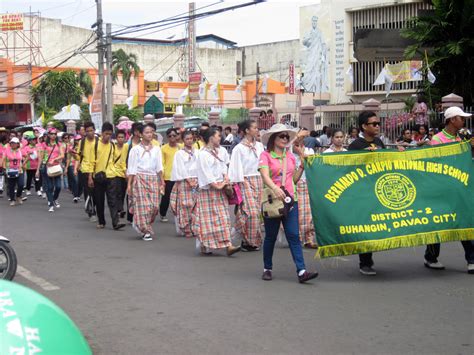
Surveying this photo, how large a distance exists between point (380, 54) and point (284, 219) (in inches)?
380

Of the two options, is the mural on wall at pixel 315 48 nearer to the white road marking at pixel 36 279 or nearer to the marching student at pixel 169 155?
the marching student at pixel 169 155

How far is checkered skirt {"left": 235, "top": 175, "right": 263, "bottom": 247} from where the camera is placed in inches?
410

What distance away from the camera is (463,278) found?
802cm

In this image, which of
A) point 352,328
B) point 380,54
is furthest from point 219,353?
point 380,54

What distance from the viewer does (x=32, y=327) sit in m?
2.92

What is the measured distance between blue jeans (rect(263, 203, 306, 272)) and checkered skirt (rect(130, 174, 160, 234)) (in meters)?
3.91

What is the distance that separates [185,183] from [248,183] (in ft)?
6.06

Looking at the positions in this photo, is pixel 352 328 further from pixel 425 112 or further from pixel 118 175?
pixel 425 112

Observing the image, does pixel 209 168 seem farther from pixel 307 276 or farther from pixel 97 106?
pixel 97 106

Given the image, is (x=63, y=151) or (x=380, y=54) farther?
(x=63, y=151)

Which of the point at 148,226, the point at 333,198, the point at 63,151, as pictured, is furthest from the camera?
the point at 63,151

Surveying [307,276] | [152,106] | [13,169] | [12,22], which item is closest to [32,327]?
[307,276]

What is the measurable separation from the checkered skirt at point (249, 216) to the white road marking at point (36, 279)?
298 centimetres

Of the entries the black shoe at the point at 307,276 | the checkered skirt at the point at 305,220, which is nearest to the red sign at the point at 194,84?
the checkered skirt at the point at 305,220
